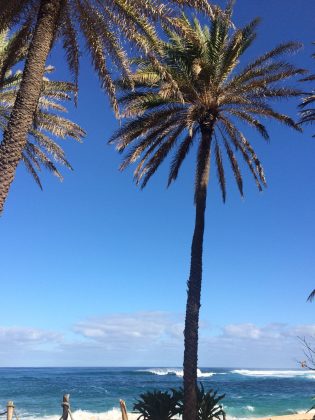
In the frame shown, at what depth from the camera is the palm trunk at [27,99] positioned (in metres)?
9.45

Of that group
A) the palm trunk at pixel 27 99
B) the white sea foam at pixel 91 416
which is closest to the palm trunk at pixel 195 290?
the palm trunk at pixel 27 99

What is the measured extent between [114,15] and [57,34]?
1.57 metres

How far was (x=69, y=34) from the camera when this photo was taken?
40.4 feet

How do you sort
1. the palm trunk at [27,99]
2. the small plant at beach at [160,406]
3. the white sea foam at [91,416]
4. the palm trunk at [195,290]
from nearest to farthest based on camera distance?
the palm trunk at [27,99] → the palm trunk at [195,290] → the small plant at beach at [160,406] → the white sea foam at [91,416]

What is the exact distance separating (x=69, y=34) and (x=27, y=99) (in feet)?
10.8

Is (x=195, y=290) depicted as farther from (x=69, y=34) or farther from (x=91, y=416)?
(x=91, y=416)

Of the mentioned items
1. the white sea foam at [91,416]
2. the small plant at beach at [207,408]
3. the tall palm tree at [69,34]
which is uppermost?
the tall palm tree at [69,34]

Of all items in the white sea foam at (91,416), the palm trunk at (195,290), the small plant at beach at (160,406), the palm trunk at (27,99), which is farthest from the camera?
the white sea foam at (91,416)

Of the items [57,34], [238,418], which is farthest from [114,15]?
[238,418]

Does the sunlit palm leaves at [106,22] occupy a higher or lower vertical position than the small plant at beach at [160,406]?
higher

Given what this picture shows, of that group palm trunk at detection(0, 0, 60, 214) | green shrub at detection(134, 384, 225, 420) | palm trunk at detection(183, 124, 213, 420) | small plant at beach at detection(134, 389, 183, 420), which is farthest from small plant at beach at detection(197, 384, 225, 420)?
palm trunk at detection(0, 0, 60, 214)

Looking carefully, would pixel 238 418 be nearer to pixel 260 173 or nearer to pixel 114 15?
pixel 260 173

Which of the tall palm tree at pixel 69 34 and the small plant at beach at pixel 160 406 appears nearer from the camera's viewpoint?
the tall palm tree at pixel 69 34

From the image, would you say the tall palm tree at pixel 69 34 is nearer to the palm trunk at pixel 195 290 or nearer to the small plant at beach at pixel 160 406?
the palm trunk at pixel 195 290
